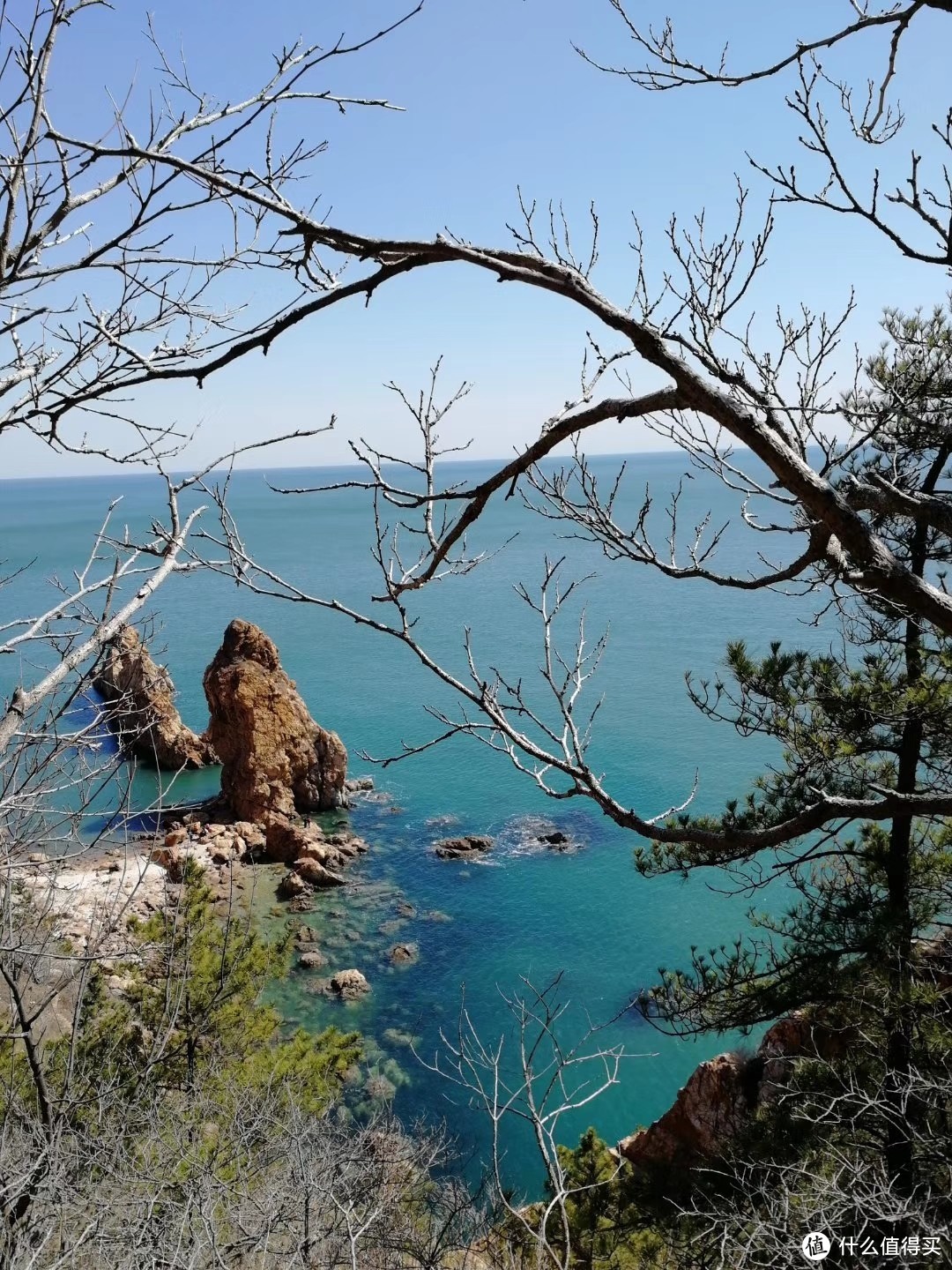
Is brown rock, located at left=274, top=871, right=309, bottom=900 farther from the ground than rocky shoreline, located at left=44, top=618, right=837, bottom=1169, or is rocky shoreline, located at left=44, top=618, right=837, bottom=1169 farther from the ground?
rocky shoreline, located at left=44, top=618, right=837, bottom=1169

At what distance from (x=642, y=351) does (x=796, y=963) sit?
612cm

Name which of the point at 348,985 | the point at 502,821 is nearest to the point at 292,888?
the point at 348,985

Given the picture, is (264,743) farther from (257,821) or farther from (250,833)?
(250,833)

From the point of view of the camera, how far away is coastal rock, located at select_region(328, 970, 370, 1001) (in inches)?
623

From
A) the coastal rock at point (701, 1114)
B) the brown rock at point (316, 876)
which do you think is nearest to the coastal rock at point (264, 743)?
the brown rock at point (316, 876)

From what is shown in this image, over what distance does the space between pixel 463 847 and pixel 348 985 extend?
566 cm

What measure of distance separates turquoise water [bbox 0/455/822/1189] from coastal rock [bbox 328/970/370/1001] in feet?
0.87

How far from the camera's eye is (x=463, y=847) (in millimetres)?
21172

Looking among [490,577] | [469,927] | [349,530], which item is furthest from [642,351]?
[349,530]

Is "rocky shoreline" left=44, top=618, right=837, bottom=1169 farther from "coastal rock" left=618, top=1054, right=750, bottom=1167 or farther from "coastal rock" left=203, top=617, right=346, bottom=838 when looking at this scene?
"coastal rock" left=618, top=1054, right=750, bottom=1167

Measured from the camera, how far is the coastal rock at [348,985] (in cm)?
1584

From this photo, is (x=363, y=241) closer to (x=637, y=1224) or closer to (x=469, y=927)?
(x=637, y=1224)

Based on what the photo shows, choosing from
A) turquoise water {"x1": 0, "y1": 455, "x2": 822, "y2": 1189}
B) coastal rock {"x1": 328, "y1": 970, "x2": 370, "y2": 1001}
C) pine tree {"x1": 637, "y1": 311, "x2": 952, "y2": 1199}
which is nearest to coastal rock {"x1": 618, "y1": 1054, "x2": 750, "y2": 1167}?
turquoise water {"x1": 0, "y1": 455, "x2": 822, "y2": 1189}

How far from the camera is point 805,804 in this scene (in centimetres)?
664
